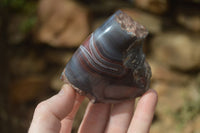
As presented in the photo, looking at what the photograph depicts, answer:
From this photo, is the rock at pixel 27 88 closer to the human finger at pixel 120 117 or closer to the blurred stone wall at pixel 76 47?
the blurred stone wall at pixel 76 47

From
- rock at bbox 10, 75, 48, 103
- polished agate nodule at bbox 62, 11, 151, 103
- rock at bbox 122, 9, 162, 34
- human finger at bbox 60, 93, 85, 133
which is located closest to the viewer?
polished agate nodule at bbox 62, 11, 151, 103

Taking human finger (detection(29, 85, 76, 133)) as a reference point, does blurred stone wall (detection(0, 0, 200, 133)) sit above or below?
below

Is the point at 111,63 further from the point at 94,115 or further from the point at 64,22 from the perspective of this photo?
the point at 64,22

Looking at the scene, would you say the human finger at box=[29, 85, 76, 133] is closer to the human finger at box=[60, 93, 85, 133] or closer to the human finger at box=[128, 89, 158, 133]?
the human finger at box=[60, 93, 85, 133]

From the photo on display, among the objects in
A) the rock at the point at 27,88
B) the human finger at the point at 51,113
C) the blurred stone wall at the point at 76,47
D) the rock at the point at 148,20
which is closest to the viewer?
the human finger at the point at 51,113

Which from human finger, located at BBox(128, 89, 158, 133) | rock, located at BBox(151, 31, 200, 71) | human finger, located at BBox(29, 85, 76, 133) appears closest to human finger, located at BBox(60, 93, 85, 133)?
human finger, located at BBox(29, 85, 76, 133)

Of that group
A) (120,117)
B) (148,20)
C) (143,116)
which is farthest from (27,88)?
(143,116)

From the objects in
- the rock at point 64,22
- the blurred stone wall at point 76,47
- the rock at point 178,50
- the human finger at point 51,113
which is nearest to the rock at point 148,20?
the blurred stone wall at point 76,47

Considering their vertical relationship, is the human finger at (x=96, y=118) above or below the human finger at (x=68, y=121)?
below
